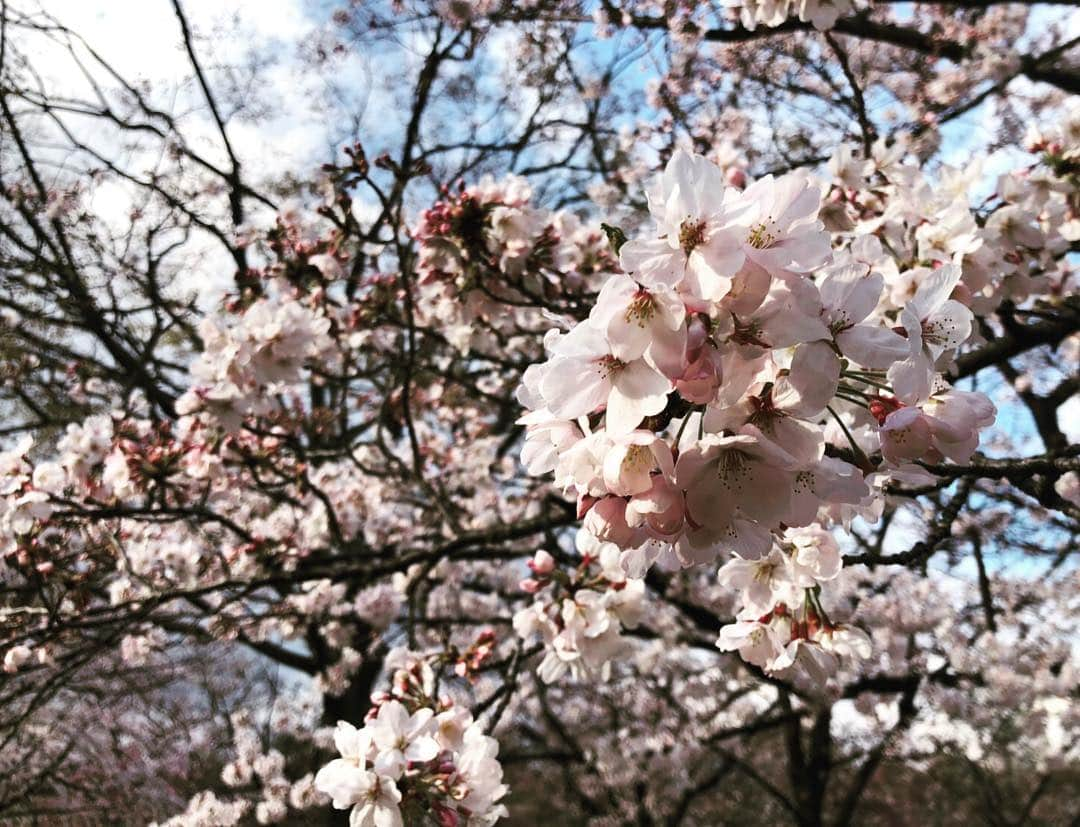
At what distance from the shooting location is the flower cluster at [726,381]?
82cm

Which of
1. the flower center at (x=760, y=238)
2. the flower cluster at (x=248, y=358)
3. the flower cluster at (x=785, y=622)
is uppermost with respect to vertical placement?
the flower cluster at (x=248, y=358)

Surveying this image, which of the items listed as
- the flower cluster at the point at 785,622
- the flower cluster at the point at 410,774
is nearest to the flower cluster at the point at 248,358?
the flower cluster at the point at 410,774

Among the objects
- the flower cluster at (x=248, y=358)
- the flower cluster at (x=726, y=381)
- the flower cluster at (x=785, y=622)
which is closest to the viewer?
the flower cluster at (x=726, y=381)

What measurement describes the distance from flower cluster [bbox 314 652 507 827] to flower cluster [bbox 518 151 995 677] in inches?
38.5

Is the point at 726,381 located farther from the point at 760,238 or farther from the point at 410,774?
the point at 410,774

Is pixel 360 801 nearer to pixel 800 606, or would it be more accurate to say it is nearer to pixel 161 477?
pixel 800 606

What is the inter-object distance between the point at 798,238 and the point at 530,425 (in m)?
0.44

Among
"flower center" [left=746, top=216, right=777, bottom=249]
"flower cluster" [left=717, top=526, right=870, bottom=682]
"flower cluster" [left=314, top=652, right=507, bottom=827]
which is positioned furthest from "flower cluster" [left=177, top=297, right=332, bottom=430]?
"flower center" [left=746, top=216, right=777, bottom=249]

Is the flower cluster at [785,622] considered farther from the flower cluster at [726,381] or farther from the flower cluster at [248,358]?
the flower cluster at [248,358]

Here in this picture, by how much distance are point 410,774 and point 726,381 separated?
4.20 feet

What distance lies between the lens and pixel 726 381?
84cm

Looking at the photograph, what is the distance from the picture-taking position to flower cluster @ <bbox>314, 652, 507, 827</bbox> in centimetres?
154

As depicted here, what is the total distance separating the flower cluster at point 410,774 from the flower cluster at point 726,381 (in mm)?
979

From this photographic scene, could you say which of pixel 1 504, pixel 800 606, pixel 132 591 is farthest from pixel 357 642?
pixel 800 606
